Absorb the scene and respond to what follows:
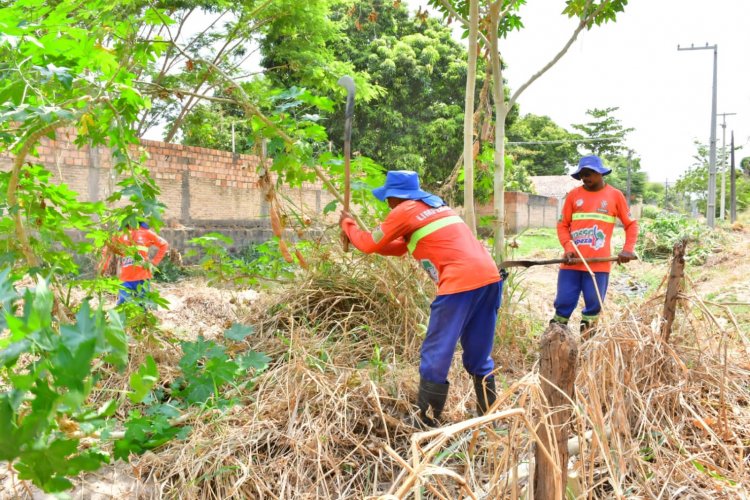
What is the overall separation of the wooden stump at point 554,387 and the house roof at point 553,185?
41.2 metres

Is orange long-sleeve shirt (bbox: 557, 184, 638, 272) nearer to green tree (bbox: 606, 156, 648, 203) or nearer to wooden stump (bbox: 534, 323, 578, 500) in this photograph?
wooden stump (bbox: 534, 323, 578, 500)

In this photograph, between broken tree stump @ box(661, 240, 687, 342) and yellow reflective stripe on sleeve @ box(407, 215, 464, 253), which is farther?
yellow reflective stripe on sleeve @ box(407, 215, 464, 253)

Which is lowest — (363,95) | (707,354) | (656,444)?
(656,444)

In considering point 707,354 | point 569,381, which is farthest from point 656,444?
point 569,381

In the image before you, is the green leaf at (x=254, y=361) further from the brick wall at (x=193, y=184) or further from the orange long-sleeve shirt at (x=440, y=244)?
the brick wall at (x=193, y=184)

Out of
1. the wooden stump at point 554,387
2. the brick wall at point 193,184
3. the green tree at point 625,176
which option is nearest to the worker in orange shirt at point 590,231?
the wooden stump at point 554,387

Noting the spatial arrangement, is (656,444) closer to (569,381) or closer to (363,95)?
(569,381)

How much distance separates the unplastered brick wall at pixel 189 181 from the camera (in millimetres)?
9062

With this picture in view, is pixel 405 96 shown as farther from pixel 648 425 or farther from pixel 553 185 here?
pixel 553 185

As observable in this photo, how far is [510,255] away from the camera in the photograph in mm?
5242

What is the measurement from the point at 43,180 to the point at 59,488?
8.02ft

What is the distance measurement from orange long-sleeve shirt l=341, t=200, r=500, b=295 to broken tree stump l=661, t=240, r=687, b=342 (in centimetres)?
89

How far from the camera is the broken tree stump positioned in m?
3.01

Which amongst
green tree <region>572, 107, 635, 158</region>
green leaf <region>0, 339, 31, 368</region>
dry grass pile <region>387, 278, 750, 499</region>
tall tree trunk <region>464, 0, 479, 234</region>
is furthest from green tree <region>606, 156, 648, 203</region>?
green leaf <region>0, 339, 31, 368</region>
